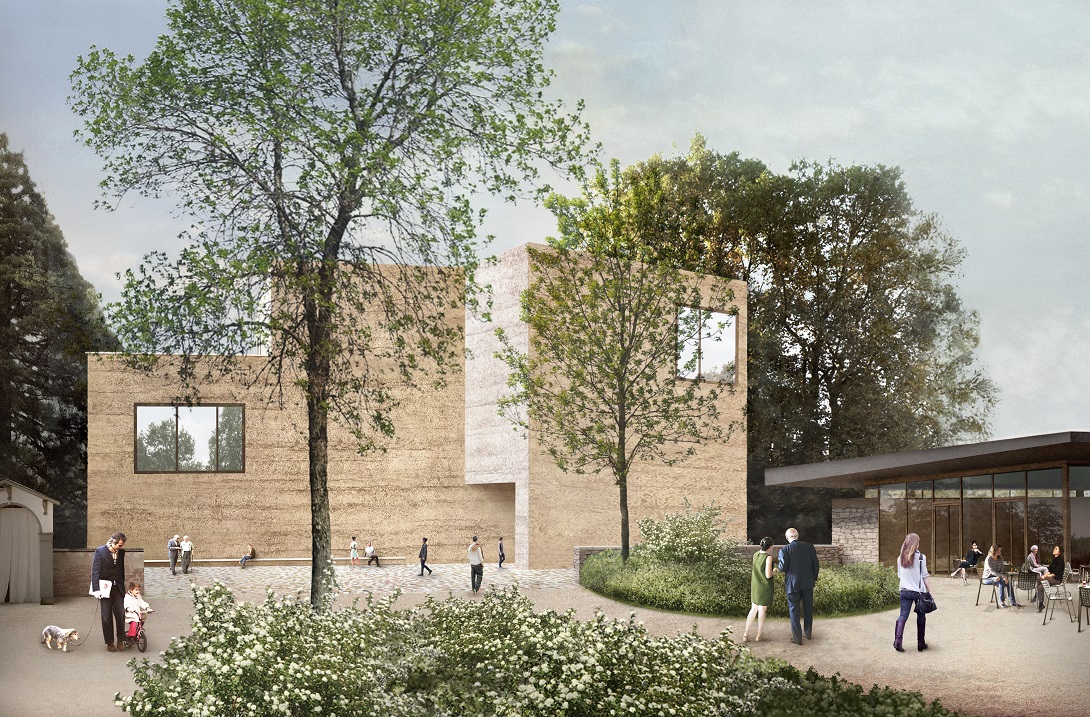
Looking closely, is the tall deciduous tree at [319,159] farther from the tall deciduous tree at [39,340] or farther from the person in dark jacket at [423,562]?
the person in dark jacket at [423,562]

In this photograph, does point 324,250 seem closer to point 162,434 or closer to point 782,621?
point 782,621

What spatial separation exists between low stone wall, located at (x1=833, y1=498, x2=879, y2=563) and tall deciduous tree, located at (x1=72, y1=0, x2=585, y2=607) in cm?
876

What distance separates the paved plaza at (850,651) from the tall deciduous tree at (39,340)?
9.62 feet

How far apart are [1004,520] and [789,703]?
8.78m

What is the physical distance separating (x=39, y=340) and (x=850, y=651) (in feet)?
34.6

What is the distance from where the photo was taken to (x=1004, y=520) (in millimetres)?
16406

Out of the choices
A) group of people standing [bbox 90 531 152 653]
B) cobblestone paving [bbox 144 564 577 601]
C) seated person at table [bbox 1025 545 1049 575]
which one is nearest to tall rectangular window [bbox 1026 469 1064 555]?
seated person at table [bbox 1025 545 1049 575]

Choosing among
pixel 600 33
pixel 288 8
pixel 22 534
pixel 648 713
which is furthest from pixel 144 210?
pixel 648 713

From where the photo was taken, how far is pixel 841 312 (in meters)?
19.7

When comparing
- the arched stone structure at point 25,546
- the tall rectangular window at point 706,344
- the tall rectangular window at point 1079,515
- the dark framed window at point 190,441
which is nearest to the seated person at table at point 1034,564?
the tall rectangular window at point 1079,515

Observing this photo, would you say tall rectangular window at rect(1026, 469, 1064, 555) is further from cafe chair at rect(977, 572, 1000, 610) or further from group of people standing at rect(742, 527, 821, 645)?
group of people standing at rect(742, 527, 821, 645)

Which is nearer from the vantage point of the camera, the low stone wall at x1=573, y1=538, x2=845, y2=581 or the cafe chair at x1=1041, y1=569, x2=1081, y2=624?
the cafe chair at x1=1041, y1=569, x2=1081, y2=624

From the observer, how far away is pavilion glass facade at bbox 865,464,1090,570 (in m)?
15.3

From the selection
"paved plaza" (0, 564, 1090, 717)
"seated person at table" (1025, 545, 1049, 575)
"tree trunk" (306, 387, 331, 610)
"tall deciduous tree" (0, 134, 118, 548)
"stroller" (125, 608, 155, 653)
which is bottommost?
"paved plaza" (0, 564, 1090, 717)
